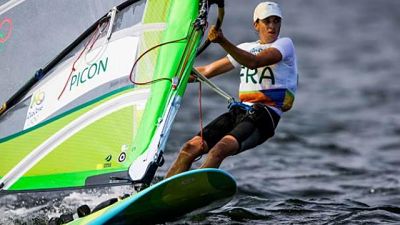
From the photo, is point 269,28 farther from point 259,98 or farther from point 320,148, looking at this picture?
point 320,148

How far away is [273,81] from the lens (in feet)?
29.1

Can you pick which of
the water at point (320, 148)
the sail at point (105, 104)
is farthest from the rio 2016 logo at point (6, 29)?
the water at point (320, 148)

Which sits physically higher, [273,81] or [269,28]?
[269,28]

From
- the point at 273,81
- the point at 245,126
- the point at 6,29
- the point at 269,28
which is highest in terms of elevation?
the point at 6,29

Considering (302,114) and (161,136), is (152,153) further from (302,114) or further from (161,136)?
(302,114)

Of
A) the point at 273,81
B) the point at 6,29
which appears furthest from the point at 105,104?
the point at 273,81

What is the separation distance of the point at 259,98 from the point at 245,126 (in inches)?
13.8

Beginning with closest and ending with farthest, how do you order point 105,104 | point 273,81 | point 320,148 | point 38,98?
point 105,104 < point 273,81 < point 38,98 < point 320,148

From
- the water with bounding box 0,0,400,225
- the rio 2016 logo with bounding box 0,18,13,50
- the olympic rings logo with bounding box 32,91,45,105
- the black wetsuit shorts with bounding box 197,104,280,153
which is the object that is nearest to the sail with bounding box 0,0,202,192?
the olympic rings logo with bounding box 32,91,45,105

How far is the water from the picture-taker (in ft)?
32.7

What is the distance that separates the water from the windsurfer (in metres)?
0.68

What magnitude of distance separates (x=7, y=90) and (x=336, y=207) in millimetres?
3354

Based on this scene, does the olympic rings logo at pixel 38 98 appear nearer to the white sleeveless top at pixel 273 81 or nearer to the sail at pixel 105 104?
the sail at pixel 105 104

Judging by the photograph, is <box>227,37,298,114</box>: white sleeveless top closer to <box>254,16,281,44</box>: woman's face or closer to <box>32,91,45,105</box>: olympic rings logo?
<box>254,16,281,44</box>: woman's face
